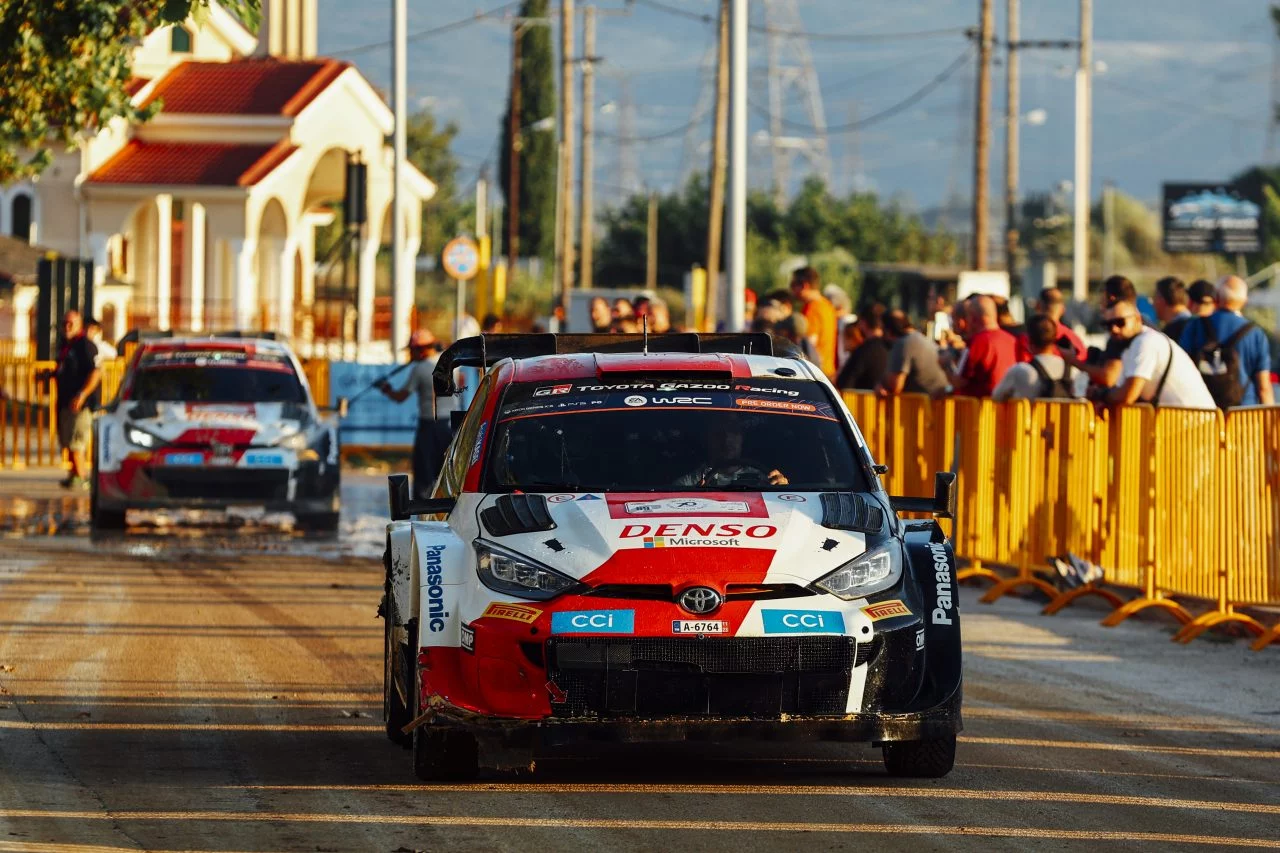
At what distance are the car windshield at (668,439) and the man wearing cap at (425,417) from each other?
32.0 feet

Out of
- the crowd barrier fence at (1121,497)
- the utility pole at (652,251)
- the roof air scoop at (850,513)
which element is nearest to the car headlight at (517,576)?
the roof air scoop at (850,513)

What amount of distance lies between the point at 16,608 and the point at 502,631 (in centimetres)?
699

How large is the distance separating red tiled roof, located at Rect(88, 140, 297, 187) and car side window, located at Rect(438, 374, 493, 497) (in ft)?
110

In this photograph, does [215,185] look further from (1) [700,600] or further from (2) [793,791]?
(1) [700,600]

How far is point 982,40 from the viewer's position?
48.8 m

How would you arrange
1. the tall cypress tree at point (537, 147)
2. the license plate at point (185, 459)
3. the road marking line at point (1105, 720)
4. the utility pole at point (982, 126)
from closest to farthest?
the road marking line at point (1105, 720), the license plate at point (185, 459), the utility pole at point (982, 126), the tall cypress tree at point (537, 147)

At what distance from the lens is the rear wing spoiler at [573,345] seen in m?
9.96

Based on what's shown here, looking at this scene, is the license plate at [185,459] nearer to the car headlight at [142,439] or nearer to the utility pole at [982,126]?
the car headlight at [142,439]

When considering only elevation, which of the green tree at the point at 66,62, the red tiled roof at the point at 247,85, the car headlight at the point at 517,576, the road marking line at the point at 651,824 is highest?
the red tiled roof at the point at 247,85

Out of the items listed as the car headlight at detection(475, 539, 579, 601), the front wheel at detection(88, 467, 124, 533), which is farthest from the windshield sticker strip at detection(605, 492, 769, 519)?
the front wheel at detection(88, 467, 124, 533)

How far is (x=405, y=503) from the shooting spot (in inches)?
342

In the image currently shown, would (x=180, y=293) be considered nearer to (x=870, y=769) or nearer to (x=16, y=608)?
(x=16, y=608)

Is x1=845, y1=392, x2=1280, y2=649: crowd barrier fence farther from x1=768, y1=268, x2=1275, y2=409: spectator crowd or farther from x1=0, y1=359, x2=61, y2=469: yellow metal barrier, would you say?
x1=0, y1=359, x2=61, y2=469: yellow metal barrier

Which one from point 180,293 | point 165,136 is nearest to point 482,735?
point 165,136
